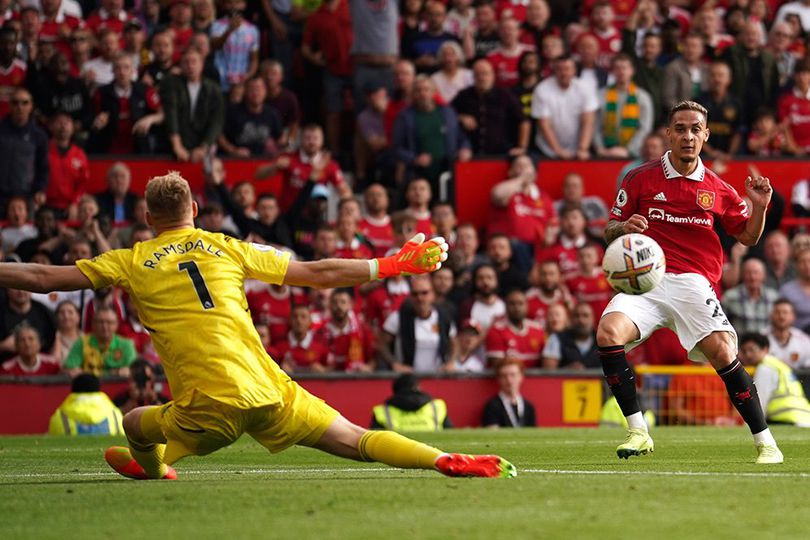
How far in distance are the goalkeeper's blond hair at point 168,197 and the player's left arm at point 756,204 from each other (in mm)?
3806

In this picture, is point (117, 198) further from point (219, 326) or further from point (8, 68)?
point (219, 326)

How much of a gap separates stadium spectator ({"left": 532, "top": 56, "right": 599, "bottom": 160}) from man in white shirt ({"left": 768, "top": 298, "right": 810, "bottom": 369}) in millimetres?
3787

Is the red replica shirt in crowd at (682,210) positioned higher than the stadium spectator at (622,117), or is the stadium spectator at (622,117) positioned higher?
the stadium spectator at (622,117)

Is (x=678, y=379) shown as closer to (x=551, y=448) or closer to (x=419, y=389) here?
(x=419, y=389)

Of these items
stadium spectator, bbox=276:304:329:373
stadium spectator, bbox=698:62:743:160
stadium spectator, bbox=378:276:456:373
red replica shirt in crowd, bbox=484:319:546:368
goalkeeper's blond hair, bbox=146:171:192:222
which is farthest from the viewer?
stadium spectator, bbox=698:62:743:160

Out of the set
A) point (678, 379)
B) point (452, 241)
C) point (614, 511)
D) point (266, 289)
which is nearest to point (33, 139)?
point (266, 289)

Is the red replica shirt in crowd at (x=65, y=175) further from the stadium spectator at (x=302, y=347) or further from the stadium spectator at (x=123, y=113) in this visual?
the stadium spectator at (x=302, y=347)

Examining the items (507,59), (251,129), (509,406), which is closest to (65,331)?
(251,129)

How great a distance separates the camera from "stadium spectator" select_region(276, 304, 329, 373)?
17.2 meters

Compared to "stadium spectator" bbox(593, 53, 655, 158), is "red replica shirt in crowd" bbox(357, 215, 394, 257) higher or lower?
lower

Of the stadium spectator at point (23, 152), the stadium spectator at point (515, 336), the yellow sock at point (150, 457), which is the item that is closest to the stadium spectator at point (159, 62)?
the stadium spectator at point (23, 152)

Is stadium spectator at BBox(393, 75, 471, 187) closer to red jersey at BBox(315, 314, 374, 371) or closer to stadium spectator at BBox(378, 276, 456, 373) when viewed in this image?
stadium spectator at BBox(378, 276, 456, 373)

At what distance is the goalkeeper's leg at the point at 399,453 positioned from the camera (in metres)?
7.75

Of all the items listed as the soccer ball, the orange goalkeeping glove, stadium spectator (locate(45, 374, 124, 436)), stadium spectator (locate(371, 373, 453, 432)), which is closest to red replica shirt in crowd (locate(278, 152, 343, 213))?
stadium spectator (locate(371, 373, 453, 432))
